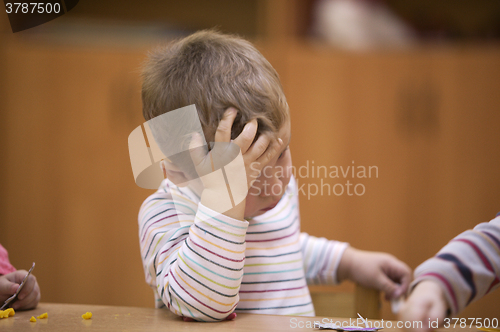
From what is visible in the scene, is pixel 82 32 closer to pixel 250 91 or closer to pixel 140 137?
pixel 140 137

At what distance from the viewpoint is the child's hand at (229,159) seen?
0.45 m

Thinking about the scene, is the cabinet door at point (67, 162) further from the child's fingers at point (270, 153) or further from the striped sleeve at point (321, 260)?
the child's fingers at point (270, 153)

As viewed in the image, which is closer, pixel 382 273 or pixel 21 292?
pixel 21 292

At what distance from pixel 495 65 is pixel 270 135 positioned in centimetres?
112

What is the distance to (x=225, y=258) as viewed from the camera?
439 millimetres

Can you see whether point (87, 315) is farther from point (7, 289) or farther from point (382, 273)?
point (382, 273)

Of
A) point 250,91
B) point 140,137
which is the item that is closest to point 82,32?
point 140,137

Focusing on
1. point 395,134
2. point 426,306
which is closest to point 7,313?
point 426,306

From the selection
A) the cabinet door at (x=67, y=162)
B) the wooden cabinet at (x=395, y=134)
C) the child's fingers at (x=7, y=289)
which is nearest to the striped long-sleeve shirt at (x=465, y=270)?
the child's fingers at (x=7, y=289)

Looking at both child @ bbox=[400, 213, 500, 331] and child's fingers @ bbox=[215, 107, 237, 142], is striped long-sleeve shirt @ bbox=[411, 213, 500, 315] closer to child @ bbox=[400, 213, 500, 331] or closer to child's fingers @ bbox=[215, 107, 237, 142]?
child @ bbox=[400, 213, 500, 331]

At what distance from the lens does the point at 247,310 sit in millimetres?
561

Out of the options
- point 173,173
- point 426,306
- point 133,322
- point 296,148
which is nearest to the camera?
point 426,306

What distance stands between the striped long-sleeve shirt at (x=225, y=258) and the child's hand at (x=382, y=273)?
53 mm

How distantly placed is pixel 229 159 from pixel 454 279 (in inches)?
9.8
